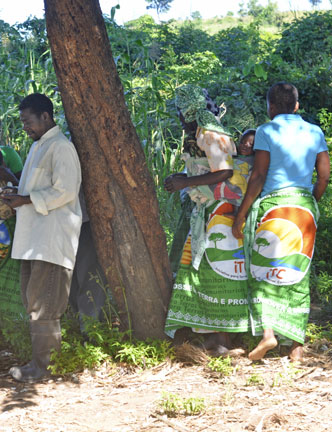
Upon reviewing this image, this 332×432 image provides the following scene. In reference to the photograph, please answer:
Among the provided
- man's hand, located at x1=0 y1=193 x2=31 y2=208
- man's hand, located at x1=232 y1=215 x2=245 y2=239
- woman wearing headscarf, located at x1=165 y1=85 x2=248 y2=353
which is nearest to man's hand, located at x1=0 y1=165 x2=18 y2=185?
man's hand, located at x1=0 y1=193 x2=31 y2=208

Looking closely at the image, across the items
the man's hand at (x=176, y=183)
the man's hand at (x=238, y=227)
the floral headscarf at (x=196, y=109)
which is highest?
the floral headscarf at (x=196, y=109)

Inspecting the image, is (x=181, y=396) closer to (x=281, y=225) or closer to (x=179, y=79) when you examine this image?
(x=281, y=225)

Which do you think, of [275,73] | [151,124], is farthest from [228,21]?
[151,124]

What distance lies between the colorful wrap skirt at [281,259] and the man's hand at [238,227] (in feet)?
0.15

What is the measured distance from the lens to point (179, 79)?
10.3 metres

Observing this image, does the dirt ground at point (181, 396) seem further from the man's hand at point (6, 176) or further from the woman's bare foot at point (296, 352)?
the man's hand at point (6, 176)

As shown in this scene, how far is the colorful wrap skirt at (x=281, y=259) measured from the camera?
375 cm

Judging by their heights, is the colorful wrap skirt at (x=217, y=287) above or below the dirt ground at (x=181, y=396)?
above

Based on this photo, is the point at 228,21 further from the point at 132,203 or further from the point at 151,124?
the point at 132,203

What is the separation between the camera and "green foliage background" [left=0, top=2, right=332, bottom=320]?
5730mm

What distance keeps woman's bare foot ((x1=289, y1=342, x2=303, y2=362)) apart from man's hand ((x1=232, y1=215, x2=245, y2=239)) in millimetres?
761

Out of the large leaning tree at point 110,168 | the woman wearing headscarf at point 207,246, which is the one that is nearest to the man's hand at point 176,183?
the woman wearing headscarf at point 207,246

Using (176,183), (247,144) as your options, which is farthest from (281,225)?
(176,183)

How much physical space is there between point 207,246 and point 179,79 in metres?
6.85
